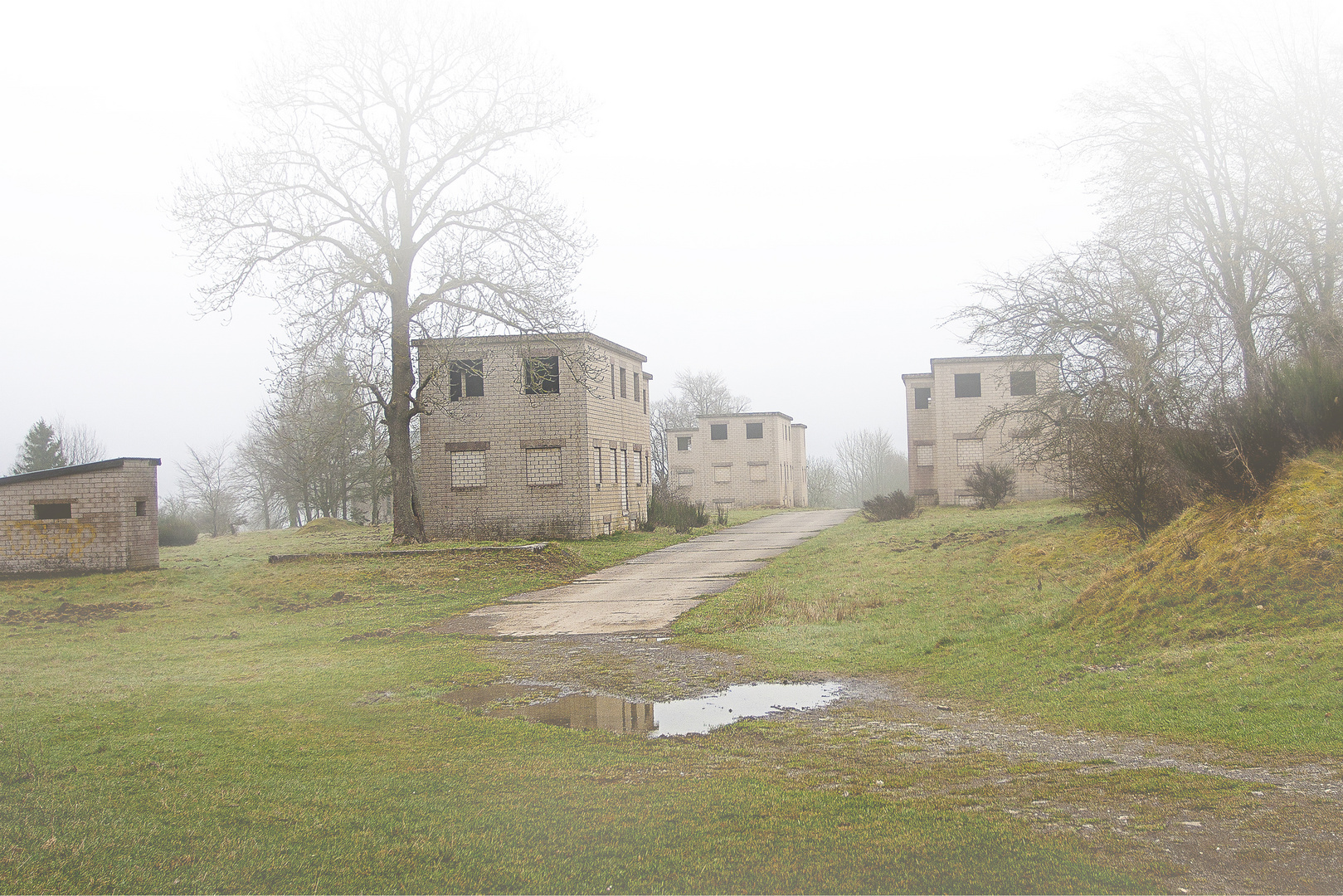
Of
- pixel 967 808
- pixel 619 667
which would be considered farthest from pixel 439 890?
pixel 619 667

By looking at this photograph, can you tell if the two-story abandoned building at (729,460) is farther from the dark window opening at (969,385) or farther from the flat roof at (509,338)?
the flat roof at (509,338)

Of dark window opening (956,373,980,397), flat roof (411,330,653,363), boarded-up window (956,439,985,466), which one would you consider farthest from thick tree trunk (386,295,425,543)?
dark window opening (956,373,980,397)

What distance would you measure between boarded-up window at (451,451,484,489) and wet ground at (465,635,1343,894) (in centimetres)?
1852

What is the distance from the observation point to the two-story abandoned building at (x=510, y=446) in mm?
28125

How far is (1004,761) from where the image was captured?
580 cm

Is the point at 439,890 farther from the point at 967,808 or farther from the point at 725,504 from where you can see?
the point at 725,504

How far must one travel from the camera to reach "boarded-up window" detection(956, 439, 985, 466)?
135ft

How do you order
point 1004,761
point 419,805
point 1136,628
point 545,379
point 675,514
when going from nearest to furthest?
point 419,805, point 1004,761, point 1136,628, point 545,379, point 675,514

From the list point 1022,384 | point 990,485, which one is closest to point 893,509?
point 990,485

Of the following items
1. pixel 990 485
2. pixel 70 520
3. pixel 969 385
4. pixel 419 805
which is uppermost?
pixel 969 385

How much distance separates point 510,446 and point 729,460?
3187 centimetres

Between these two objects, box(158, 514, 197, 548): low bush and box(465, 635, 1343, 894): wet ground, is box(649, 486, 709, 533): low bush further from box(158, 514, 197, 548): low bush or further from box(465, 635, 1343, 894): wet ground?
box(465, 635, 1343, 894): wet ground

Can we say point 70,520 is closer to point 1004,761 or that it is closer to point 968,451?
point 1004,761

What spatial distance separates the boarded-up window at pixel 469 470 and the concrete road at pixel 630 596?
21.0 feet
